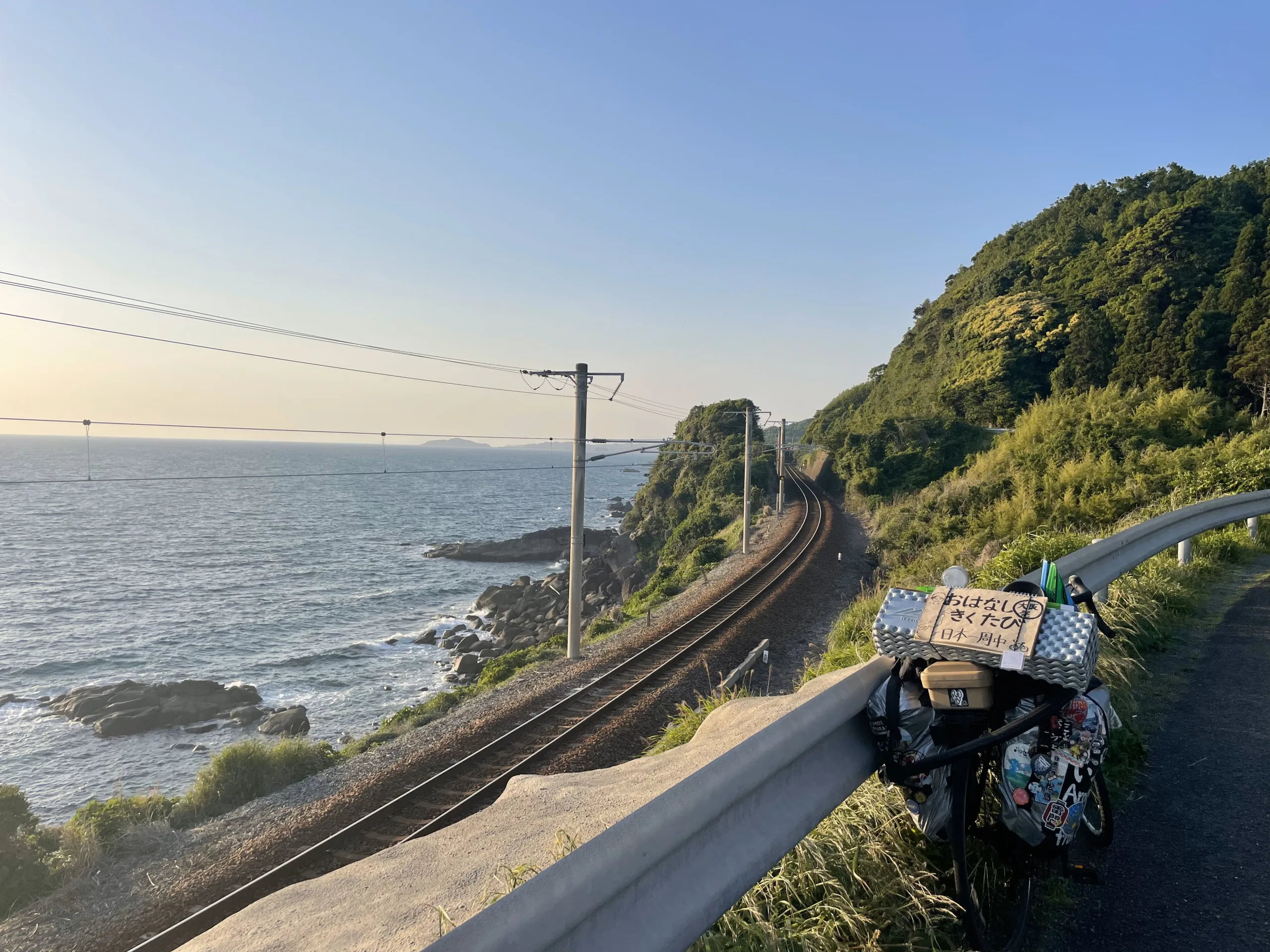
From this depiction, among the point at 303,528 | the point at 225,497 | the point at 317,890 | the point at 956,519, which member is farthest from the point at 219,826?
the point at 225,497

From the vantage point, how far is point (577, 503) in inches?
711

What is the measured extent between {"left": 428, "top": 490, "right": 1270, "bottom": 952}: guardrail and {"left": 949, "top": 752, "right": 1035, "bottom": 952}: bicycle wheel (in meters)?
0.31

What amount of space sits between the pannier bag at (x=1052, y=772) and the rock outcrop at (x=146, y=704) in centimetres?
2976

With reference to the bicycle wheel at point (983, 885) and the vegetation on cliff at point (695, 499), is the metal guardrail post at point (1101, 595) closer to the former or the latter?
the bicycle wheel at point (983, 885)

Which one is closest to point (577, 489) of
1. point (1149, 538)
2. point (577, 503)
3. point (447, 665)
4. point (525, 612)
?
point (577, 503)

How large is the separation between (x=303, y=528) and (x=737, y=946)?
8386 centimetres

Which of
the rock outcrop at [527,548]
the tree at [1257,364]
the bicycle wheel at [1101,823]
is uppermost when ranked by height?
the tree at [1257,364]

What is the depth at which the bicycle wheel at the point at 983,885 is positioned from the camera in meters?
2.13

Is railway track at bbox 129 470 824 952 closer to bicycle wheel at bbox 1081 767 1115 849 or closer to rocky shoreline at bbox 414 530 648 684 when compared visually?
bicycle wheel at bbox 1081 767 1115 849

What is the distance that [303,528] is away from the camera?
255ft

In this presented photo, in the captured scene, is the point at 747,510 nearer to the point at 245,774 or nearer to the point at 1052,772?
the point at 245,774

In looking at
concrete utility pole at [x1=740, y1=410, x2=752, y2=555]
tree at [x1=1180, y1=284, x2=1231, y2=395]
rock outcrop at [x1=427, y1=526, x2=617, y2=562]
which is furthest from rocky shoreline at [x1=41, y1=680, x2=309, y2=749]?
tree at [x1=1180, y1=284, x2=1231, y2=395]

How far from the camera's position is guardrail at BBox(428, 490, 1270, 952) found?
4.54 ft

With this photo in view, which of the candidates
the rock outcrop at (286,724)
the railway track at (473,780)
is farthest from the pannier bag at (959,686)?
the rock outcrop at (286,724)
